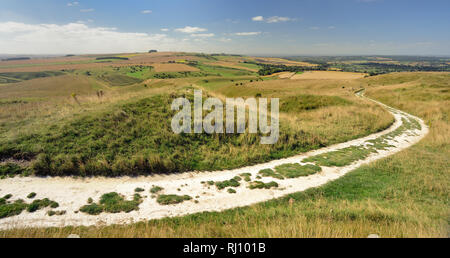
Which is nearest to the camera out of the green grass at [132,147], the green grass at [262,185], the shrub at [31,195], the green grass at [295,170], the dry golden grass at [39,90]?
the shrub at [31,195]

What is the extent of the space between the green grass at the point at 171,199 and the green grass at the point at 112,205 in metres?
0.91

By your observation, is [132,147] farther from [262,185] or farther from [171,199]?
[262,185]

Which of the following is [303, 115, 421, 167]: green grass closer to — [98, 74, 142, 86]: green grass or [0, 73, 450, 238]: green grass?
[0, 73, 450, 238]: green grass

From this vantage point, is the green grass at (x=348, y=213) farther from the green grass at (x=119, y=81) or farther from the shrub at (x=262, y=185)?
the green grass at (x=119, y=81)

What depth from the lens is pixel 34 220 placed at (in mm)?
6492

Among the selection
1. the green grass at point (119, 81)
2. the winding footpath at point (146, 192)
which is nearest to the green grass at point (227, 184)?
the winding footpath at point (146, 192)

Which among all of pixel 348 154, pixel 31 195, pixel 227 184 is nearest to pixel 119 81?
pixel 31 195

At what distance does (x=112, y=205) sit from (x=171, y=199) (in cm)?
239

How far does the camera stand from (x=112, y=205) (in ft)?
24.0

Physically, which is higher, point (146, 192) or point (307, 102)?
point (307, 102)

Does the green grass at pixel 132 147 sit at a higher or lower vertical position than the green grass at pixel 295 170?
higher

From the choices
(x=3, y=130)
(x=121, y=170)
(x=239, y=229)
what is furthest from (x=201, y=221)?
(x=3, y=130)

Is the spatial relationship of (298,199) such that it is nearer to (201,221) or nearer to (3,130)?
(201,221)

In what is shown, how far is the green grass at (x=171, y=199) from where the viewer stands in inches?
308
